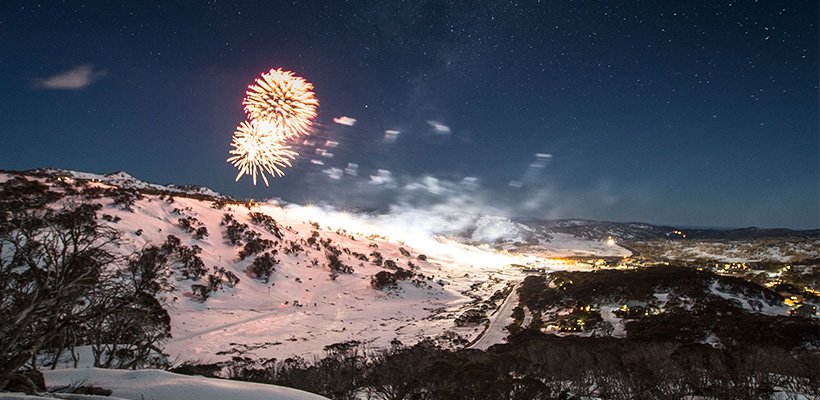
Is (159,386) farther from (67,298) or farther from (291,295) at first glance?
(291,295)

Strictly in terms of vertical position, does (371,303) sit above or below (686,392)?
below

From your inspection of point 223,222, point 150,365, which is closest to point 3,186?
point 223,222

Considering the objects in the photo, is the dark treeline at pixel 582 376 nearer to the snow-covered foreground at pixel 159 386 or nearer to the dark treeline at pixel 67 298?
the dark treeline at pixel 67 298

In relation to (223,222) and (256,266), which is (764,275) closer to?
(256,266)

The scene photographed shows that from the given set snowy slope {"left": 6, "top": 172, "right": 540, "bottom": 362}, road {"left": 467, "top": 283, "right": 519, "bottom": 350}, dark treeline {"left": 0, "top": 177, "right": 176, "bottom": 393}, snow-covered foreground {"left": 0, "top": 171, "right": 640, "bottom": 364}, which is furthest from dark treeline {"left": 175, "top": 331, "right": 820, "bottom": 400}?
road {"left": 467, "top": 283, "right": 519, "bottom": 350}

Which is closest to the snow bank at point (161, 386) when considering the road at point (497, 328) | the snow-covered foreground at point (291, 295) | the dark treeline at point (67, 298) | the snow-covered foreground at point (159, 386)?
the snow-covered foreground at point (159, 386)

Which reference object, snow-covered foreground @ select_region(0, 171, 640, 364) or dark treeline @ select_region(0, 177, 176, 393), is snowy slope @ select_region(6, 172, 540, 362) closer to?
snow-covered foreground @ select_region(0, 171, 640, 364)
